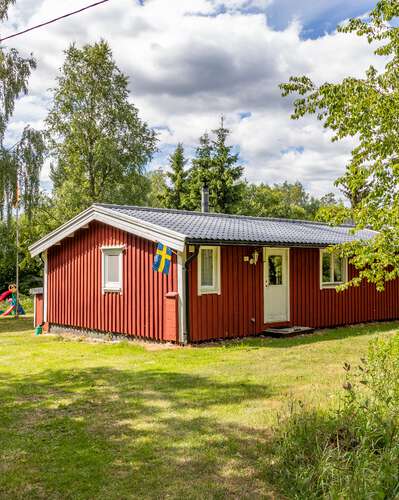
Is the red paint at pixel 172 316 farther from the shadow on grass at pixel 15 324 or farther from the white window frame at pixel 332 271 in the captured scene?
the shadow on grass at pixel 15 324

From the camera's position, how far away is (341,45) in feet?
23.6

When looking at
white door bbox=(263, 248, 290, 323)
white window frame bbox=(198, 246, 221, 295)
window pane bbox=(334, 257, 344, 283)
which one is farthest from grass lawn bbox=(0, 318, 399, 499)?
window pane bbox=(334, 257, 344, 283)

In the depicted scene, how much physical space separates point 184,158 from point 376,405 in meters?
31.4

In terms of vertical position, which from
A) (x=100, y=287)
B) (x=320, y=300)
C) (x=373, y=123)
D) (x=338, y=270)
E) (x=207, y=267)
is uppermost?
(x=373, y=123)

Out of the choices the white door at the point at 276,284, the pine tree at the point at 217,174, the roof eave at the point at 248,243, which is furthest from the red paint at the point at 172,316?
the pine tree at the point at 217,174

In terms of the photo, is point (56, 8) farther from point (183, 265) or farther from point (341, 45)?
point (183, 265)

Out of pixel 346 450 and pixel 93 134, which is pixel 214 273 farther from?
pixel 93 134

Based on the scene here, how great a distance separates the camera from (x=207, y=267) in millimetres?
10305

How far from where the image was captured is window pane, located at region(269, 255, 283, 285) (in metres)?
11.6

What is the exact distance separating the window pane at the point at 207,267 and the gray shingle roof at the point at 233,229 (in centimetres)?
44

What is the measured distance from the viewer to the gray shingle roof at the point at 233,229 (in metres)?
10.1

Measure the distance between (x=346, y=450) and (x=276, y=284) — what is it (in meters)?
8.00

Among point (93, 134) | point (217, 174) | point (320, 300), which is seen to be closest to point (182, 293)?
point (320, 300)

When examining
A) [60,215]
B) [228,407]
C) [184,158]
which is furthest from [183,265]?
[184,158]
